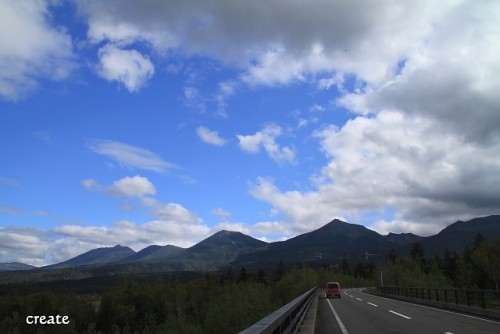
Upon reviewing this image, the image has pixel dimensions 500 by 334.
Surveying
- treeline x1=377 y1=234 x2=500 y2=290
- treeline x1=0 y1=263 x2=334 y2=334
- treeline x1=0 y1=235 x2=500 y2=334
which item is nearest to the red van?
treeline x1=0 y1=263 x2=334 y2=334

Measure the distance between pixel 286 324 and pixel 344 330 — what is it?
621 cm

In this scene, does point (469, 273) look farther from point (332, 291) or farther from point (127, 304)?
point (127, 304)

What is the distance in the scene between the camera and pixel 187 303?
11638 centimetres

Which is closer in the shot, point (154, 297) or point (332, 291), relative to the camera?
point (332, 291)

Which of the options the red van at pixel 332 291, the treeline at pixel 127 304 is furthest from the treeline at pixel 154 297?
the red van at pixel 332 291

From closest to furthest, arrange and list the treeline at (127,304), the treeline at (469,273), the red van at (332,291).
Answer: the red van at (332,291) < the treeline at (127,304) < the treeline at (469,273)

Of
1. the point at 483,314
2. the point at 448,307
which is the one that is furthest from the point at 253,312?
the point at 448,307

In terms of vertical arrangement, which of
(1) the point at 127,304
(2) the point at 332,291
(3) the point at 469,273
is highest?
(3) the point at 469,273

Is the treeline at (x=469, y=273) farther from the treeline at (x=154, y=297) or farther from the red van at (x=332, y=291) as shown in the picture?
the red van at (x=332, y=291)

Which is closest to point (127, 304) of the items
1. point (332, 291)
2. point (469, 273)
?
point (332, 291)

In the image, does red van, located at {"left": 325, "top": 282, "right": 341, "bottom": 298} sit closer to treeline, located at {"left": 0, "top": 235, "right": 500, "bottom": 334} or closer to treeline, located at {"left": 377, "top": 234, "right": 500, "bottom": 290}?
treeline, located at {"left": 0, "top": 235, "right": 500, "bottom": 334}

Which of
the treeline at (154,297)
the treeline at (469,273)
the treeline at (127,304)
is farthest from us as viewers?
the treeline at (469,273)

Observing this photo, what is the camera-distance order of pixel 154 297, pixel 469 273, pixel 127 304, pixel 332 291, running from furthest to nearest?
1. pixel 154 297
2. pixel 469 273
3. pixel 127 304
4. pixel 332 291

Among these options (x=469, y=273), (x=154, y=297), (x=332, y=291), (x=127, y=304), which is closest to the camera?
(x=332, y=291)
